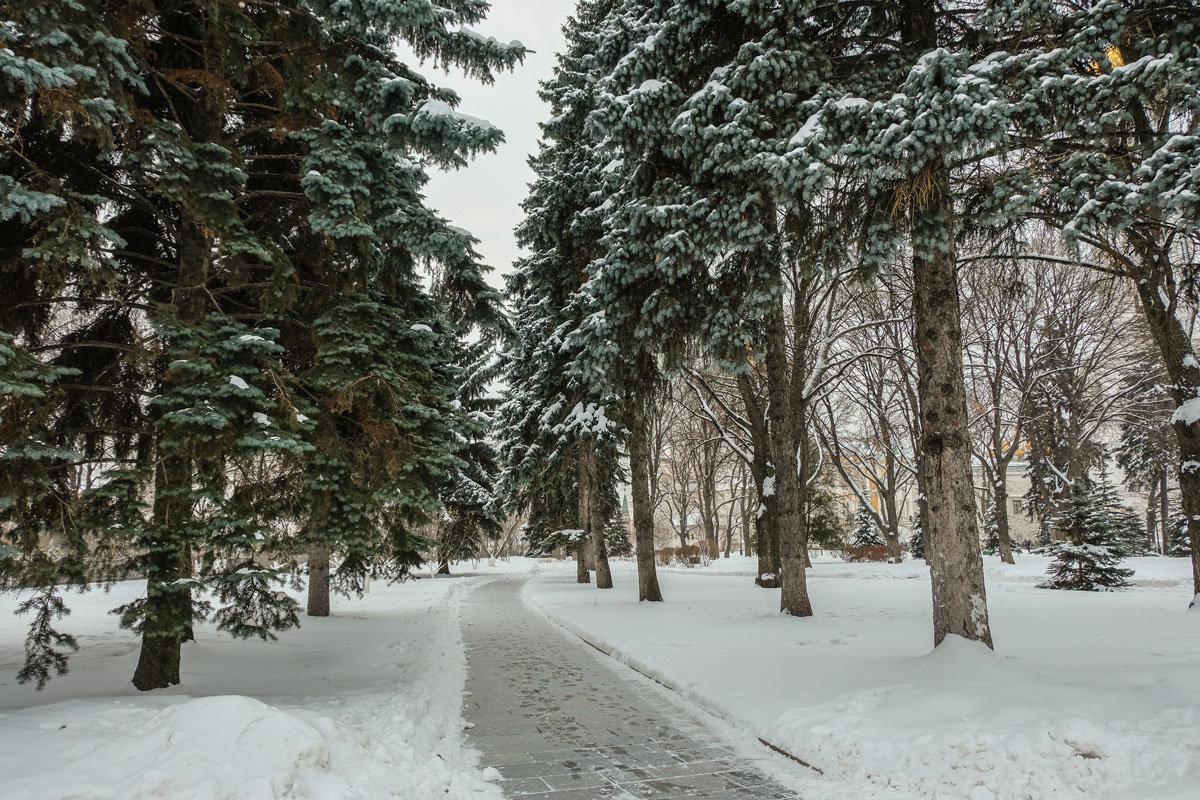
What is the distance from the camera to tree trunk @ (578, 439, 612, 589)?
18.7 metres

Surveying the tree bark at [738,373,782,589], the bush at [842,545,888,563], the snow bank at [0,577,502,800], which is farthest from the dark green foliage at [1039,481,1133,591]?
the bush at [842,545,888,563]

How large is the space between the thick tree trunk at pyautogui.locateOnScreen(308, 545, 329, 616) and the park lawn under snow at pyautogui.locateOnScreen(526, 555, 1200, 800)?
610 centimetres

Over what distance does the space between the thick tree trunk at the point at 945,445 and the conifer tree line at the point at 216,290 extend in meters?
4.82

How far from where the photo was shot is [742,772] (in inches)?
187

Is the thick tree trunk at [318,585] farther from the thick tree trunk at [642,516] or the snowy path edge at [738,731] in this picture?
the snowy path edge at [738,731]

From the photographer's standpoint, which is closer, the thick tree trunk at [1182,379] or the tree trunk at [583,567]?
the thick tree trunk at [1182,379]

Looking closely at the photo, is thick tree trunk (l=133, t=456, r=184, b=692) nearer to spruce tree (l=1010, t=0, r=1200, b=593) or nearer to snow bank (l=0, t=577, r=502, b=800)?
snow bank (l=0, t=577, r=502, b=800)

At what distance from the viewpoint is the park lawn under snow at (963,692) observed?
4.19 m

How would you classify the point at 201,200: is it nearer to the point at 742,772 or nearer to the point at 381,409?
the point at 381,409

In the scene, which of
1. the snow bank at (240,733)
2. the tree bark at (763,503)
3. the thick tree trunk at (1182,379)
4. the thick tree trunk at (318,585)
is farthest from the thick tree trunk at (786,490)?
the thick tree trunk at (318,585)

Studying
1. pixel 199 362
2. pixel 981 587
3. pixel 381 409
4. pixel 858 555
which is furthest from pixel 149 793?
pixel 858 555

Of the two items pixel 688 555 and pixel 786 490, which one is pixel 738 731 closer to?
pixel 786 490

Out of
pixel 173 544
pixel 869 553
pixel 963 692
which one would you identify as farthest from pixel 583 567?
pixel 963 692

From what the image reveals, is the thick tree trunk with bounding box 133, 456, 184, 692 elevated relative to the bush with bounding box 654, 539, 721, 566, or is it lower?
elevated
